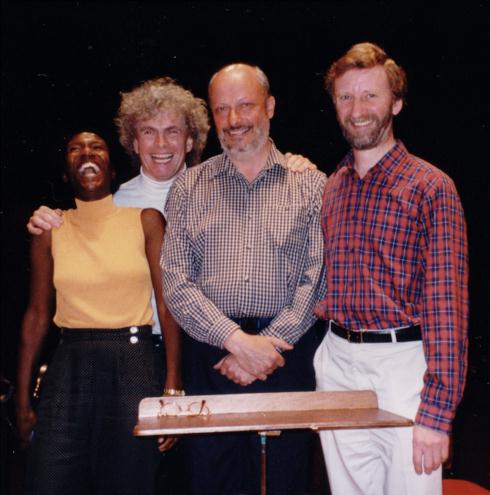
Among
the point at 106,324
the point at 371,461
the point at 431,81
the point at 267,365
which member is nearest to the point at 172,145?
the point at 106,324

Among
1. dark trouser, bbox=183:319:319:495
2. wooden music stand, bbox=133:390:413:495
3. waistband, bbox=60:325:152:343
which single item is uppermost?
waistband, bbox=60:325:152:343

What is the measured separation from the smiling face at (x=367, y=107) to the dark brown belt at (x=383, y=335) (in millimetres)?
626

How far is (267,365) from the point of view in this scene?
196 centimetres

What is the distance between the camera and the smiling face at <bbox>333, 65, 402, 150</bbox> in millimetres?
1940

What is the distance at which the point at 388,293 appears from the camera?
6.04 feet

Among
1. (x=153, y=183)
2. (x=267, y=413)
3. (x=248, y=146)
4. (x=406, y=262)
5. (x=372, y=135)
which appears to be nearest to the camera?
(x=267, y=413)

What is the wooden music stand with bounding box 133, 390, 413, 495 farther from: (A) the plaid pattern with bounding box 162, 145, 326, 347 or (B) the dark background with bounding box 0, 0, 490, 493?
(B) the dark background with bounding box 0, 0, 490, 493

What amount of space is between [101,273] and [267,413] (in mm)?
857

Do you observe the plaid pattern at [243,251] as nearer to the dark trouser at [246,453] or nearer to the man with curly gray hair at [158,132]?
the dark trouser at [246,453]

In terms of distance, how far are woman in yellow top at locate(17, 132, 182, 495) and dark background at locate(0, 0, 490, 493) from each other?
171cm

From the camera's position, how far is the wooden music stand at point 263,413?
1476 millimetres

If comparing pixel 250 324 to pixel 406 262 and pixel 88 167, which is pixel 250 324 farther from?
pixel 88 167

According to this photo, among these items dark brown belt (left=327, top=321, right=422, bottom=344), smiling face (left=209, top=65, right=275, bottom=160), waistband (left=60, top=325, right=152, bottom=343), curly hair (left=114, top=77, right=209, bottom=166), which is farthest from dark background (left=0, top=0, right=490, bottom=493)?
dark brown belt (left=327, top=321, right=422, bottom=344)

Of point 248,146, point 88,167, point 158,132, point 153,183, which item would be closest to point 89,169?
point 88,167
